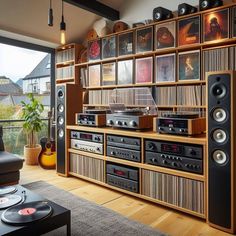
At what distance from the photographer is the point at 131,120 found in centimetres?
254

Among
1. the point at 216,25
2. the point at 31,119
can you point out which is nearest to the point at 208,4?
the point at 216,25

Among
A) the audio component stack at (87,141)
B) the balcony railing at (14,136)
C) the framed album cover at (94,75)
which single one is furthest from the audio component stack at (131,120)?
the balcony railing at (14,136)

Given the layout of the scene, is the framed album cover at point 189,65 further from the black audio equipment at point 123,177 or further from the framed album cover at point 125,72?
the black audio equipment at point 123,177

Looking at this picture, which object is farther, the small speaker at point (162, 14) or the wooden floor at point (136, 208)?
the small speaker at point (162, 14)

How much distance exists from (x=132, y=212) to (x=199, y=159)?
29.4 inches

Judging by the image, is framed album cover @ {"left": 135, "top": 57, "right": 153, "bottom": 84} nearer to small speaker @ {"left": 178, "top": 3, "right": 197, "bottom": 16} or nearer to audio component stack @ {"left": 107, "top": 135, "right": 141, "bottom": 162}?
small speaker @ {"left": 178, "top": 3, "right": 197, "bottom": 16}

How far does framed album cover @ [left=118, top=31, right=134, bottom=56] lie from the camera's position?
3357 millimetres

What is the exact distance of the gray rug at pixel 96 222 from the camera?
71.6 inches

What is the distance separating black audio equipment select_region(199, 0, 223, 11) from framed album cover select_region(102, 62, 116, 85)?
139 cm

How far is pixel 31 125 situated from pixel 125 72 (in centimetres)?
168

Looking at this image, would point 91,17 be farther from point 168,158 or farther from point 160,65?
point 168,158

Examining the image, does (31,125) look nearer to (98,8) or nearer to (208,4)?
(98,8)

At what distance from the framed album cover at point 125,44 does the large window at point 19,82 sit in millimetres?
1492

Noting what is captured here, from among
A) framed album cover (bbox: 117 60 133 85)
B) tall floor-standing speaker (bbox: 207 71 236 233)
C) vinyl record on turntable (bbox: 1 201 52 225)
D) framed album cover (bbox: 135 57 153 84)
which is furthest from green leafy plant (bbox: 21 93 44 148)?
tall floor-standing speaker (bbox: 207 71 236 233)
